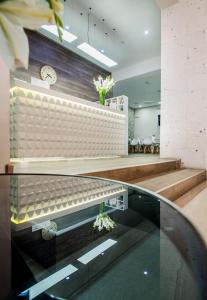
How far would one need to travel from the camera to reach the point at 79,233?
84 cm

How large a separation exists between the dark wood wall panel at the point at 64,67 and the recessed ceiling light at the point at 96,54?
56cm

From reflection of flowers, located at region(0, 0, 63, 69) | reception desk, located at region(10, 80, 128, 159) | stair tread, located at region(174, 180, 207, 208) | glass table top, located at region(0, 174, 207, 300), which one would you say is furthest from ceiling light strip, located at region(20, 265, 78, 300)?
reception desk, located at region(10, 80, 128, 159)

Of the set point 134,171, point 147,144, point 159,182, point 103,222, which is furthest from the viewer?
point 147,144

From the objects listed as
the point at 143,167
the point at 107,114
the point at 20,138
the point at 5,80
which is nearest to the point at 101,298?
the point at 5,80

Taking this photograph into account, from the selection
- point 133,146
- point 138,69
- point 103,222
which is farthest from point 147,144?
point 103,222

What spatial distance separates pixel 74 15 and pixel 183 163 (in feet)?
15.6

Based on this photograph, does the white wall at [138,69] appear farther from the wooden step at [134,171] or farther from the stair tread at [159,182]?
the stair tread at [159,182]

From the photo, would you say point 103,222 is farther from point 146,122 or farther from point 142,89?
point 146,122

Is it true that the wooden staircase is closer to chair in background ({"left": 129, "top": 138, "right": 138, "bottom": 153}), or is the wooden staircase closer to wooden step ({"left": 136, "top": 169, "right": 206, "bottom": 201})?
wooden step ({"left": 136, "top": 169, "right": 206, "bottom": 201})

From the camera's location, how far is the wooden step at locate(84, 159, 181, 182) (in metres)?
1.91

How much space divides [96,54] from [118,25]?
1258 mm

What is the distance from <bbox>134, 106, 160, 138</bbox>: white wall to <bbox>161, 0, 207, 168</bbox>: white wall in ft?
30.1

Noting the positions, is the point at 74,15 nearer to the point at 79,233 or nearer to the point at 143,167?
the point at 143,167

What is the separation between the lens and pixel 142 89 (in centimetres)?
989
